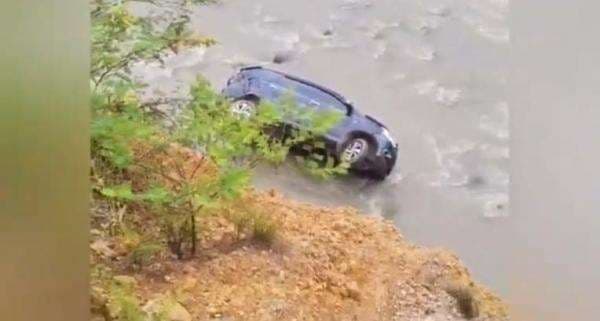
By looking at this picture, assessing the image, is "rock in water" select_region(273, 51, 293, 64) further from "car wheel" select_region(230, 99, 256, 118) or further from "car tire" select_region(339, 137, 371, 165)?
"car tire" select_region(339, 137, 371, 165)

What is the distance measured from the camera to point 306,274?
1866 mm

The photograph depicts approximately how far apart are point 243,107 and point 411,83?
15.2 inches

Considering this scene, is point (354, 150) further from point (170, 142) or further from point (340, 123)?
point (170, 142)

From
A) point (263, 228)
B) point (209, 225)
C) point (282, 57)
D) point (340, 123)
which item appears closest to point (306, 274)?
point (263, 228)

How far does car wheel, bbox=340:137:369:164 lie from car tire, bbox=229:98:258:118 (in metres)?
0.23

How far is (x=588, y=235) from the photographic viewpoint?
1.93m

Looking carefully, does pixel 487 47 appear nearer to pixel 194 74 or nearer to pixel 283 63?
pixel 283 63

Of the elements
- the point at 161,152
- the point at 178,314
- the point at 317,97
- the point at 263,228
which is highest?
the point at 317,97

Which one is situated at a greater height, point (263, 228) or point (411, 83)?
point (411, 83)

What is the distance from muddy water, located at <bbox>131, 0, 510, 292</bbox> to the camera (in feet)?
6.15

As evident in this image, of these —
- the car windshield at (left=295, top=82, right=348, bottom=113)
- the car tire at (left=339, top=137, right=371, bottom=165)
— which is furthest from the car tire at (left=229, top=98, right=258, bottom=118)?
the car tire at (left=339, top=137, right=371, bottom=165)

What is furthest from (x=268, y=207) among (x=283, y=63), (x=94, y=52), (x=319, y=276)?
(x=94, y=52)

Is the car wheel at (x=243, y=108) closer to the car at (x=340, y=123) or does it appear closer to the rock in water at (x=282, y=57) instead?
the car at (x=340, y=123)

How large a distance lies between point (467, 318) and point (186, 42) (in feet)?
2.95
